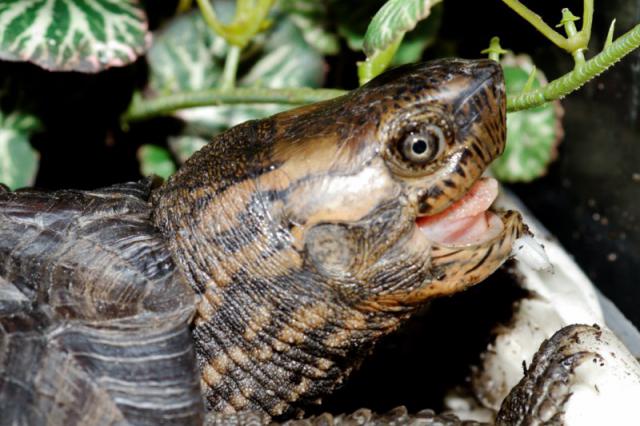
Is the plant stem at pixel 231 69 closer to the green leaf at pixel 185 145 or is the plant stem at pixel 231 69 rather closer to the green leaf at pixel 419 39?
the green leaf at pixel 185 145

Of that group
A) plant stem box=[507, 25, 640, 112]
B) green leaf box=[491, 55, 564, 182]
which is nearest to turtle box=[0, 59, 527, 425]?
plant stem box=[507, 25, 640, 112]

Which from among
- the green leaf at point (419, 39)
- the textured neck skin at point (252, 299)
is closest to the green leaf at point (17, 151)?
the textured neck skin at point (252, 299)

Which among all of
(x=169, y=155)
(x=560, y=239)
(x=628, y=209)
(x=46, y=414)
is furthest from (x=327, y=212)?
(x=560, y=239)

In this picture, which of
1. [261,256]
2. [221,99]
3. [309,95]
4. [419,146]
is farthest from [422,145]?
[221,99]

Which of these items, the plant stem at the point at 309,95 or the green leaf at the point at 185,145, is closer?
the plant stem at the point at 309,95

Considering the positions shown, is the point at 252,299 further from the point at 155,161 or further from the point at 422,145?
the point at 155,161

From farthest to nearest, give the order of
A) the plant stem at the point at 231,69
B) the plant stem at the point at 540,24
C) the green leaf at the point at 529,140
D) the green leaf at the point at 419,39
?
the green leaf at the point at 529,140
the green leaf at the point at 419,39
the plant stem at the point at 231,69
the plant stem at the point at 540,24

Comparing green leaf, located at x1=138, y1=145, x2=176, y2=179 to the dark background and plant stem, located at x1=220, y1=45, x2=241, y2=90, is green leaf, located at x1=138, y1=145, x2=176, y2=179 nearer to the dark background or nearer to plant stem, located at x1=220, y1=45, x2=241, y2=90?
the dark background
